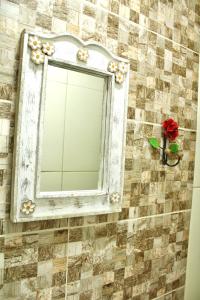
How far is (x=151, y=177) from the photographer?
1285 mm

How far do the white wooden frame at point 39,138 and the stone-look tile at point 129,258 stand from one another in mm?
122

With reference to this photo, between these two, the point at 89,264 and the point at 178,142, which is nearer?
the point at 89,264

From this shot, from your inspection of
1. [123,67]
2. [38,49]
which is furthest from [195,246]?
[38,49]

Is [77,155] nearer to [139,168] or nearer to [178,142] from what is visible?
[139,168]

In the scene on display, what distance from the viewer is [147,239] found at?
1.29m

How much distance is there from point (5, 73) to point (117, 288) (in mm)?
873

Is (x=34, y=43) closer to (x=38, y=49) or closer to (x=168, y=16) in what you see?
(x=38, y=49)

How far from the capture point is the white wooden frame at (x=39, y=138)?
2.94 feet

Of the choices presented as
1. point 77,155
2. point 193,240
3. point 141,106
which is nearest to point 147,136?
point 141,106

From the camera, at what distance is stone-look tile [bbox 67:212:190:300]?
1.09 m

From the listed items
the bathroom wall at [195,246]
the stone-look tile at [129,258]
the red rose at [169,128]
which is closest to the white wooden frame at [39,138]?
the stone-look tile at [129,258]

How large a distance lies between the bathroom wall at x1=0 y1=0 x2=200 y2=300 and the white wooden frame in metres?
0.04

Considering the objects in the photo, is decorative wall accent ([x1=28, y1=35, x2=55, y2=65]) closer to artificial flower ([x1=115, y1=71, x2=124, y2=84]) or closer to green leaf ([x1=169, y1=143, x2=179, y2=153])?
artificial flower ([x1=115, y1=71, x2=124, y2=84])

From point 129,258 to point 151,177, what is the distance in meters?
0.33
